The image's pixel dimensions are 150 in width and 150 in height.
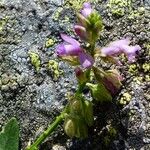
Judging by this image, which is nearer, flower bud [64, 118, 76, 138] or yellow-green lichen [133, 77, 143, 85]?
flower bud [64, 118, 76, 138]

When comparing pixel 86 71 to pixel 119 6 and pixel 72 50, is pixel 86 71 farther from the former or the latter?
pixel 119 6

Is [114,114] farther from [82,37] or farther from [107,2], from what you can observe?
[107,2]

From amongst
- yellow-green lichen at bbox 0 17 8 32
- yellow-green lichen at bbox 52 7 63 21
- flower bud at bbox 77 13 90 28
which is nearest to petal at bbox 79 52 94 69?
flower bud at bbox 77 13 90 28

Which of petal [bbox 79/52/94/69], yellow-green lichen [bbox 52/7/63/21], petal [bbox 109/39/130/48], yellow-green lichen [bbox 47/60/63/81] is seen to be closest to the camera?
petal [bbox 79/52/94/69]

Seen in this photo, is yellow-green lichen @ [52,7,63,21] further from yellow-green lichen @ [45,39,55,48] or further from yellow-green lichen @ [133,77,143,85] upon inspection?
yellow-green lichen @ [133,77,143,85]

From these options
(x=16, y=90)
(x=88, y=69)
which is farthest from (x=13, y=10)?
(x=88, y=69)

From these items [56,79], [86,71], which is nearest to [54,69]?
[56,79]

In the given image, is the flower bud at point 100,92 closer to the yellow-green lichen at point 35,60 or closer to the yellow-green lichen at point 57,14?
the yellow-green lichen at point 35,60
